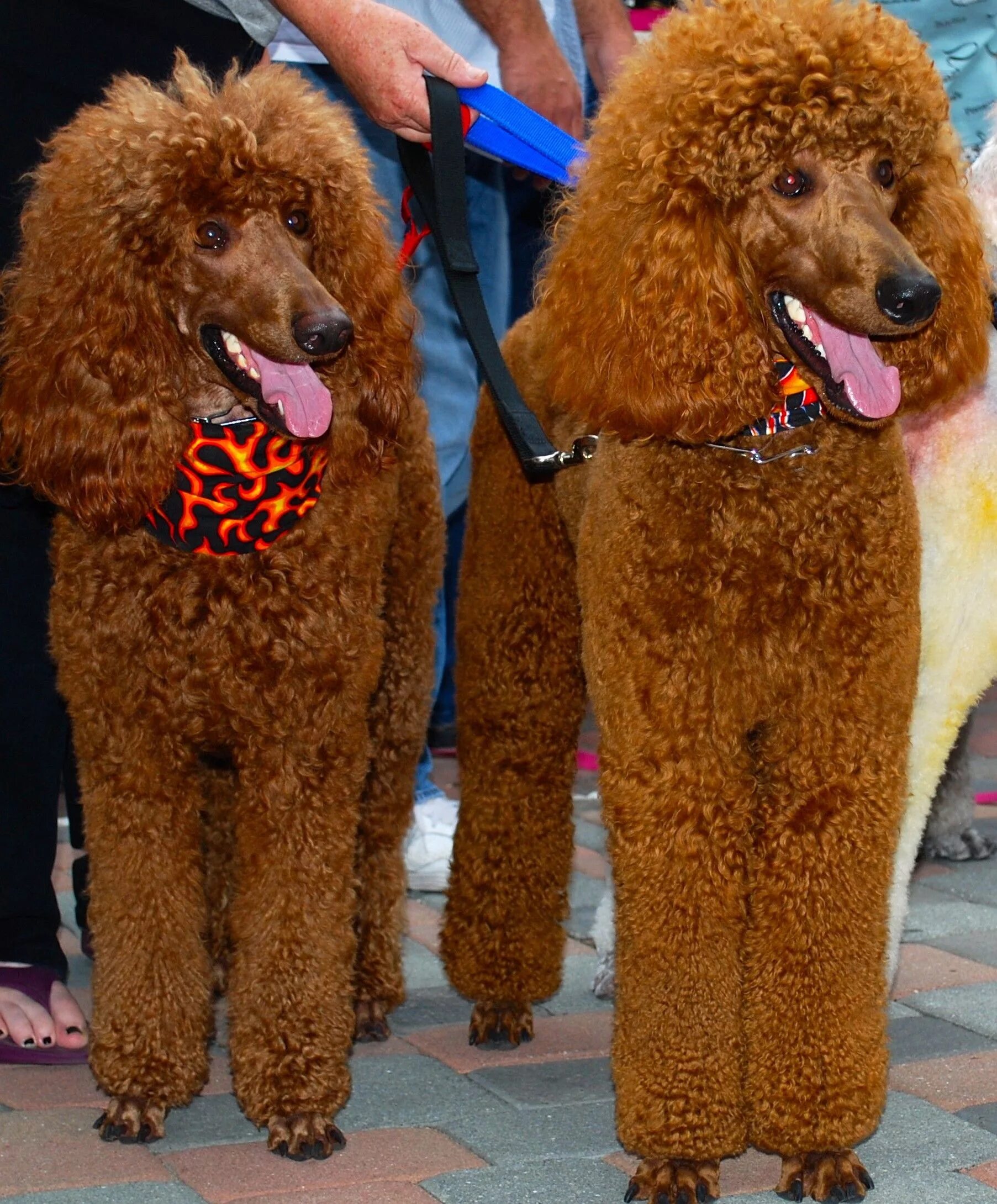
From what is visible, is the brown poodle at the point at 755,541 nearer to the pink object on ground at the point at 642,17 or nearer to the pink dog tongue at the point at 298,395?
the pink dog tongue at the point at 298,395

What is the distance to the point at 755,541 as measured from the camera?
240cm

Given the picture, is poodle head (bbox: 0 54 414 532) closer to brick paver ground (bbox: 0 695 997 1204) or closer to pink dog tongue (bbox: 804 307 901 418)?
pink dog tongue (bbox: 804 307 901 418)

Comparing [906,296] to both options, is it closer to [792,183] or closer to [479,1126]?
[792,183]

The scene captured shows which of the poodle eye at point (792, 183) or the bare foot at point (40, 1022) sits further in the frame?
the bare foot at point (40, 1022)

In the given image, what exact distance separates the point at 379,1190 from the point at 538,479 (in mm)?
1229

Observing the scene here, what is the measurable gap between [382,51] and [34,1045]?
1.89 meters

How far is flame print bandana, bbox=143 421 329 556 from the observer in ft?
8.70

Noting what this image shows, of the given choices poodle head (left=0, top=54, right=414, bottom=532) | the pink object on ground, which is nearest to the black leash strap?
poodle head (left=0, top=54, right=414, bottom=532)

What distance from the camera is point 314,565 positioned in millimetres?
2711

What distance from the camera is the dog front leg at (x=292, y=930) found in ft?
8.87

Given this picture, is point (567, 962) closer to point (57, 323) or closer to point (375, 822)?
point (375, 822)

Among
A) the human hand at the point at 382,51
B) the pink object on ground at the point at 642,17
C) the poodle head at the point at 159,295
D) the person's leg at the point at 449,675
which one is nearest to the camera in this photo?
the poodle head at the point at 159,295

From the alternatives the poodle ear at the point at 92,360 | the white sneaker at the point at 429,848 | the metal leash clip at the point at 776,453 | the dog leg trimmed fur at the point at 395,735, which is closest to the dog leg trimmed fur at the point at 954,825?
the white sneaker at the point at 429,848

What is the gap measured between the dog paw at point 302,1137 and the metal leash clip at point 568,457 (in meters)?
1.13
